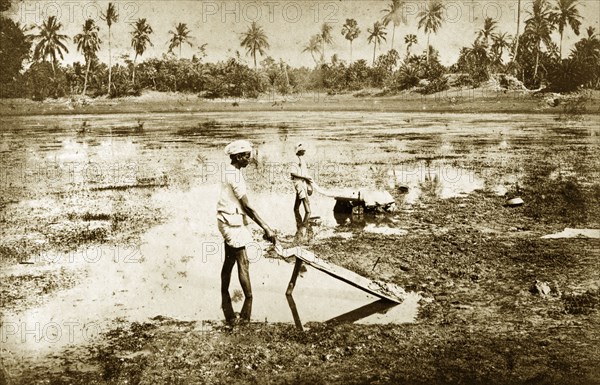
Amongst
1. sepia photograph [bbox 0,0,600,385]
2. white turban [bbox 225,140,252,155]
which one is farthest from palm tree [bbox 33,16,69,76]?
white turban [bbox 225,140,252,155]

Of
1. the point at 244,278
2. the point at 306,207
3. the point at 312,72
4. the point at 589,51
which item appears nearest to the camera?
the point at 244,278

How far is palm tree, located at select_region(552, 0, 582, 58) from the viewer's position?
848 centimetres

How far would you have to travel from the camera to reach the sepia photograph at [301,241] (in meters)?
4.50

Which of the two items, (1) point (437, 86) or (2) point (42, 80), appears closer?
(2) point (42, 80)

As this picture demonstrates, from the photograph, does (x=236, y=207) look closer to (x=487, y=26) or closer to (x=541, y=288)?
(x=541, y=288)

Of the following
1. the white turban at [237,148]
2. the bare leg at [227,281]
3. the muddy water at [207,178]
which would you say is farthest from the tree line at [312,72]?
the bare leg at [227,281]

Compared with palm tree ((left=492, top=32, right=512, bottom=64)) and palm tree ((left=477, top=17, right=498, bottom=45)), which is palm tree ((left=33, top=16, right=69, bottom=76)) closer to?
palm tree ((left=477, top=17, right=498, bottom=45))

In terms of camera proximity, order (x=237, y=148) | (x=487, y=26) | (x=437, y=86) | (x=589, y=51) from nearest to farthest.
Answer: (x=237, y=148)
(x=589, y=51)
(x=487, y=26)
(x=437, y=86)

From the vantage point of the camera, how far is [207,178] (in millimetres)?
13180

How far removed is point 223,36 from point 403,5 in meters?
3.93

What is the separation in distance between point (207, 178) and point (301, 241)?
567cm

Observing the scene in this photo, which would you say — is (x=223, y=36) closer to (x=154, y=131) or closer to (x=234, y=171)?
(x=234, y=171)

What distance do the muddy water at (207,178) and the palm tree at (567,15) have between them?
138 inches

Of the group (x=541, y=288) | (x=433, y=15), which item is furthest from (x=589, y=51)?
(x=541, y=288)
